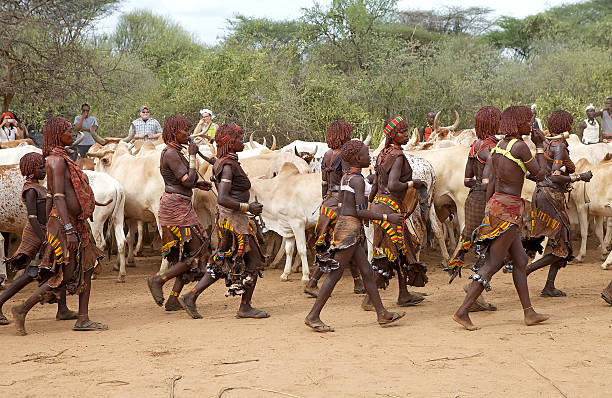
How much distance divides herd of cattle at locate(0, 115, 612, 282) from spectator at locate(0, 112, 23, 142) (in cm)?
189

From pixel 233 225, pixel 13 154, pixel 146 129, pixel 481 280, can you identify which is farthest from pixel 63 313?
pixel 146 129

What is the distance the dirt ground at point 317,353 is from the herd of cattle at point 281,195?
6.03ft

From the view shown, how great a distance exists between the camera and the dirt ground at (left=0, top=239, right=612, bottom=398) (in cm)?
556

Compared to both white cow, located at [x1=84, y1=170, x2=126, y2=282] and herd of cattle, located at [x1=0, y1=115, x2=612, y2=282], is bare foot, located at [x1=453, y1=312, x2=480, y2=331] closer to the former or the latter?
herd of cattle, located at [x1=0, y1=115, x2=612, y2=282]

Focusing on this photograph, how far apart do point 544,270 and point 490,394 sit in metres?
5.86

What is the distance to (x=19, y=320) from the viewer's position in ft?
24.3

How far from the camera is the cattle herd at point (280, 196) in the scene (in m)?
10.6

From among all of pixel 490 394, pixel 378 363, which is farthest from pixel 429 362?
pixel 490 394

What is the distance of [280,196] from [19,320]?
168 inches

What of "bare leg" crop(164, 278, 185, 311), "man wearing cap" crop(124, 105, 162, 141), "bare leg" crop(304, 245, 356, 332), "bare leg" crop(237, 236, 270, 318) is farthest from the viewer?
"man wearing cap" crop(124, 105, 162, 141)

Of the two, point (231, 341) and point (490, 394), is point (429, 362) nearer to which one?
point (490, 394)

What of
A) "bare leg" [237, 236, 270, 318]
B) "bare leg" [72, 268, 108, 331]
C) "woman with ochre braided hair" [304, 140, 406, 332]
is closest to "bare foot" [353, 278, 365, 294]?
"bare leg" [237, 236, 270, 318]

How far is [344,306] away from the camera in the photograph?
867cm

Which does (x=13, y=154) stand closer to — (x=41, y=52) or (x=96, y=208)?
(x=96, y=208)
